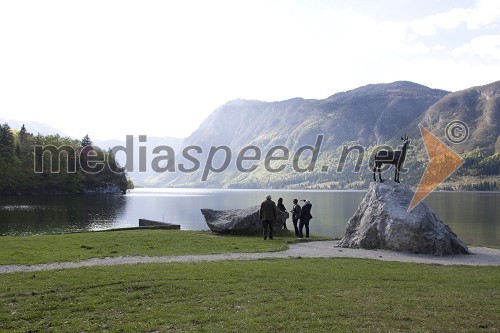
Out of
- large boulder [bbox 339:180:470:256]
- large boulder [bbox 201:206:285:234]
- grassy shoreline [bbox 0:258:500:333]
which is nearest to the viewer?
grassy shoreline [bbox 0:258:500:333]

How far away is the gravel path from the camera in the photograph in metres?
18.5

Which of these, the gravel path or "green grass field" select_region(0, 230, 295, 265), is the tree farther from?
the gravel path

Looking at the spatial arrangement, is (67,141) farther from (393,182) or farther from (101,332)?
(101,332)

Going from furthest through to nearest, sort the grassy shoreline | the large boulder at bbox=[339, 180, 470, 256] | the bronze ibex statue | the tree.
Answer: the tree
the bronze ibex statue
the large boulder at bbox=[339, 180, 470, 256]
the grassy shoreline

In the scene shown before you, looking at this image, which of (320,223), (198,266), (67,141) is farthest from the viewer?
(67,141)

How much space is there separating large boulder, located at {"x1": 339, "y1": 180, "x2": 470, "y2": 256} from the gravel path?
2.64 ft

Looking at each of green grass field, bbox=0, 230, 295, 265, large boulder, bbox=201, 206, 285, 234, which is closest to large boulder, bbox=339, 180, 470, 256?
green grass field, bbox=0, 230, 295, 265

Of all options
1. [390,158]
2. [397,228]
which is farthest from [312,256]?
[390,158]

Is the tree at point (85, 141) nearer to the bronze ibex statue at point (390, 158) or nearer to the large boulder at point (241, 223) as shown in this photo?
the large boulder at point (241, 223)

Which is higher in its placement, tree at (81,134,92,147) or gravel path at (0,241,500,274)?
tree at (81,134,92,147)

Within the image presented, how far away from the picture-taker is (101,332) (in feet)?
31.4

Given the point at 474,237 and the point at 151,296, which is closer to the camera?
the point at 151,296

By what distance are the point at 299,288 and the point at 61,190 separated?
145 m

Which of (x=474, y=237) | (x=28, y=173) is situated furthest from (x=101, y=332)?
(x=28, y=173)
